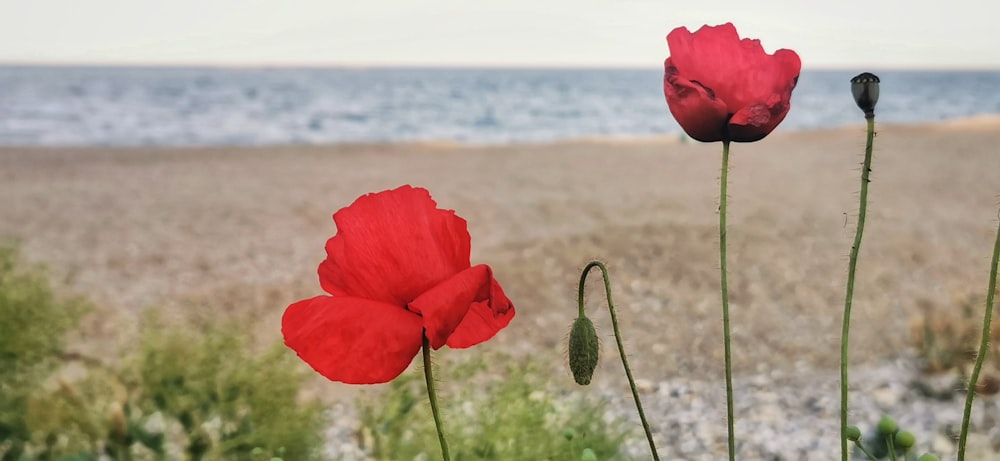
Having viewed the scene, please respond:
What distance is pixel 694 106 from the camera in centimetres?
99

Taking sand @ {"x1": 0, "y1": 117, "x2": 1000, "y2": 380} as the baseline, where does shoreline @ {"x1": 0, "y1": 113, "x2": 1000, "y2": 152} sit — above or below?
below

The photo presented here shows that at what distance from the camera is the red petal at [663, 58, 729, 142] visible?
990 mm

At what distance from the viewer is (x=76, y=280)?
5430 millimetres

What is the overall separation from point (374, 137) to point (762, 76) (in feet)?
63.2

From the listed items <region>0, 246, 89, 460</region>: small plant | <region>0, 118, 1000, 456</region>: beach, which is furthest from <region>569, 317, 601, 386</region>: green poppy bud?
<region>0, 118, 1000, 456</region>: beach

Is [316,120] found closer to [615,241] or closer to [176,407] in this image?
[615,241]

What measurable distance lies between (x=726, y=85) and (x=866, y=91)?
16 centimetres

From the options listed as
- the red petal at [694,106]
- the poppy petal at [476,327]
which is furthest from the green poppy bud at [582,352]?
the red petal at [694,106]

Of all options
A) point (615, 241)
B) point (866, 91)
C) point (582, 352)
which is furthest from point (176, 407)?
point (615, 241)

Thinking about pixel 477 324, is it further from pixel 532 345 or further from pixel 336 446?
pixel 532 345

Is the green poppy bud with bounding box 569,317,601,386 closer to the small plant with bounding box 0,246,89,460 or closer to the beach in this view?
the small plant with bounding box 0,246,89,460

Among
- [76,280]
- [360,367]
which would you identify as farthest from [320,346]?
[76,280]

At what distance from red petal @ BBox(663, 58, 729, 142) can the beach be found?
2207 millimetres

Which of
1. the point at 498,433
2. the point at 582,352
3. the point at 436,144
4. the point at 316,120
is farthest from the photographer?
the point at 316,120
